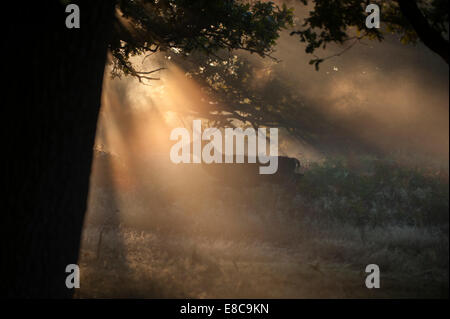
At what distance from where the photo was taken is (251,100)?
23812mm

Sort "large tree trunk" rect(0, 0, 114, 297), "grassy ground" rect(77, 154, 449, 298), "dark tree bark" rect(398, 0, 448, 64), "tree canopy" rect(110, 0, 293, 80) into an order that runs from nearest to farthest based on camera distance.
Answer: "large tree trunk" rect(0, 0, 114, 297), "dark tree bark" rect(398, 0, 448, 64), "grassy ground" rect(77, 154, 449, 298), "tree canopy" rect(110, 0, 293, 80)

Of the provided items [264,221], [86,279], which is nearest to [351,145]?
[264,221]

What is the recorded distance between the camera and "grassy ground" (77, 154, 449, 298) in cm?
664

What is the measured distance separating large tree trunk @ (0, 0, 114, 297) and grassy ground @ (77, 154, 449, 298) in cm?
187

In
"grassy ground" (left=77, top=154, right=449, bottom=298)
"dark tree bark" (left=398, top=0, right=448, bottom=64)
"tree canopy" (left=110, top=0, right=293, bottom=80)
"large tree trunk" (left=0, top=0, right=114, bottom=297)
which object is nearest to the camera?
"large tree trunk" (left=0, top=0, right=114, bottom=297)

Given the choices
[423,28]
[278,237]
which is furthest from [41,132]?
[278,237]

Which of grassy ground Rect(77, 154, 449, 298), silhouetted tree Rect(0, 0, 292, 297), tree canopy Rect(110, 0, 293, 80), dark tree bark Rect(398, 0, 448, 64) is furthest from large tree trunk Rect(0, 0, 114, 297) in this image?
dark tree bark Rect(398, 0, 448, 64)

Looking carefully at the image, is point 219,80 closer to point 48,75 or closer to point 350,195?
point 350,195

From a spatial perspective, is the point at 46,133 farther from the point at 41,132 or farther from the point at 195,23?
the point at 195,23

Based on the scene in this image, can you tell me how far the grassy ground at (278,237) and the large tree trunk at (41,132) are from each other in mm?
1873

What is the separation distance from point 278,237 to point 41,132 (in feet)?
32.1

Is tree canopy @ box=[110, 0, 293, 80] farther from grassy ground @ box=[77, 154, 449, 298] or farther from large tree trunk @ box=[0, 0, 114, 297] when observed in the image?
large tree trunk @ box=[0, 0, 114, 297]

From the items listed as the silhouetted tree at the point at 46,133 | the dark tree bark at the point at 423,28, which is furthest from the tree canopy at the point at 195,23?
the silhouetted tree at the point at 46,133

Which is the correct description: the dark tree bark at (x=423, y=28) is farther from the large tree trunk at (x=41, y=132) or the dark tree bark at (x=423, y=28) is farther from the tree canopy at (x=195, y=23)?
the large tree trunk at (x=41, y=132)
